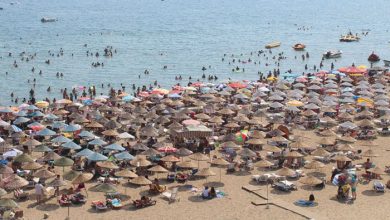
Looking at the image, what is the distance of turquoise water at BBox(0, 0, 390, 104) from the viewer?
60844 millimetres

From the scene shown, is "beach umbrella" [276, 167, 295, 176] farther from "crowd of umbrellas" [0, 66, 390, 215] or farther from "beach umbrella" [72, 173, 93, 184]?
"beach umbrella" [72, 173, 93, 184]

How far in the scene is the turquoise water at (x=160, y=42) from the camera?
60.8 metres

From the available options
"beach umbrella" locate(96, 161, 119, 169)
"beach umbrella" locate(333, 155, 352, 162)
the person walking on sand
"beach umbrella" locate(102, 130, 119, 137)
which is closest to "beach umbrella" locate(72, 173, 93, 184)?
the person walking on sand

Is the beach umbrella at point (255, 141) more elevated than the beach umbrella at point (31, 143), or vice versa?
the beach umbrella at point (31, 143)

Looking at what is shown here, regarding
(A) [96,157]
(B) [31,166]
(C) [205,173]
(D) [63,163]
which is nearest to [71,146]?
(A) [96,157]

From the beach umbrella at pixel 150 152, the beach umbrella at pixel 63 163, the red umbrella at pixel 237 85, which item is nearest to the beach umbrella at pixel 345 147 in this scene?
the beach umbrella at pixel 150 152

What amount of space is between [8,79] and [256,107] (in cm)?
3005

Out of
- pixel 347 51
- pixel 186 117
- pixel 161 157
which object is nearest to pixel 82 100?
pixel 186 117

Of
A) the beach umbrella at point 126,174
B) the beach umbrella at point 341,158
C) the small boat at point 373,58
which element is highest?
the beach umbrella at point 126,174

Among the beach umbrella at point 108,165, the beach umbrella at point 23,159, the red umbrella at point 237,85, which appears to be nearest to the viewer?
the beach umbrella at point 108,165

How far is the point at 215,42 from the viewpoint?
91.1 m

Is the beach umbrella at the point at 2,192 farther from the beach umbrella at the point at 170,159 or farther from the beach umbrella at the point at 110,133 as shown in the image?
the beach umbrella at the point at 110,133

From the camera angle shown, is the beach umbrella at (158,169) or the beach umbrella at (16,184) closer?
the beach umbrella at (16,184)

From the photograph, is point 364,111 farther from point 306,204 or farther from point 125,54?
point 125,54
